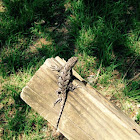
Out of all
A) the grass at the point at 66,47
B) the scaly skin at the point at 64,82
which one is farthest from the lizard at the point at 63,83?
the grass at the point at 66,47

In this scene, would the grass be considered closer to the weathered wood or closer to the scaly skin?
the scaly skin

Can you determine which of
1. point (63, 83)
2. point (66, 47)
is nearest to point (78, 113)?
point (63, 83)

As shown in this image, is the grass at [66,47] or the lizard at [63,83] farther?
the grass at [66,47]

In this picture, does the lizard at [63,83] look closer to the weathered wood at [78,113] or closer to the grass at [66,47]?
the weathered wood at [78,113]

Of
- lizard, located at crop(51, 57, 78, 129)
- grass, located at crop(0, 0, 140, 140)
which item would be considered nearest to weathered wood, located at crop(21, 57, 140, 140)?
lizard, located at crop(51, 57, 78, 129)

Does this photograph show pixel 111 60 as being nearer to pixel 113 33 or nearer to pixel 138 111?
pixel 113 33

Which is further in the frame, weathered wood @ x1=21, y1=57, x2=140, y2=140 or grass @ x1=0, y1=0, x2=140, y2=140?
grass @ x1=0, y1=0, x2=140, y2=140
